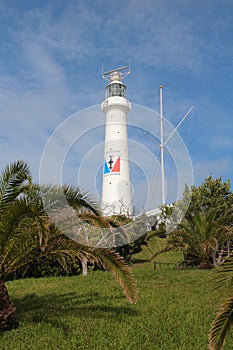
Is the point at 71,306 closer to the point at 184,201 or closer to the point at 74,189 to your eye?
the point at 74,189

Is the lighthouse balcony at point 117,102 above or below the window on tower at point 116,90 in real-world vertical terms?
below

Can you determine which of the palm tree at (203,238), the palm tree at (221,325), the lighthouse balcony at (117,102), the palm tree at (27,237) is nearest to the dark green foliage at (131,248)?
the palm tree at (203,238)

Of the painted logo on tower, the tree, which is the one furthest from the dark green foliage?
the painted logo on tower

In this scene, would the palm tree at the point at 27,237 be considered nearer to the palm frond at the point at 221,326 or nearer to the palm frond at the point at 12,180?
the palm frond at the point at 12,180

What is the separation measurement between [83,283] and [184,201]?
13.8 metres

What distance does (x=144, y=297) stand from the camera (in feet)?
27.3

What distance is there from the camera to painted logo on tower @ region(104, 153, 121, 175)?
24641mm

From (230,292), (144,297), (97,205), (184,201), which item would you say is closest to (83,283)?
(144,297)

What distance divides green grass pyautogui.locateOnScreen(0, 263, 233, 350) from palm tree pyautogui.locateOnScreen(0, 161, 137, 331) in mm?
645

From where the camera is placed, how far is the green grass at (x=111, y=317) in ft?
17.6

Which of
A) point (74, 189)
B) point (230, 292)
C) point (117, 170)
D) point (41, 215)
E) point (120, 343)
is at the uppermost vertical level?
point (117, 170)

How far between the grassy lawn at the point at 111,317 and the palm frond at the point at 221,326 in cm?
54

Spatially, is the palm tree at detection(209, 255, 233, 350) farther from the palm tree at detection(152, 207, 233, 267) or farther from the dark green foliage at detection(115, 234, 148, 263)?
the dark green foliage at detection(115, 234, 148, 263)

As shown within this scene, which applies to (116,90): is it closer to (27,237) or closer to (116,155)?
(116,155)
